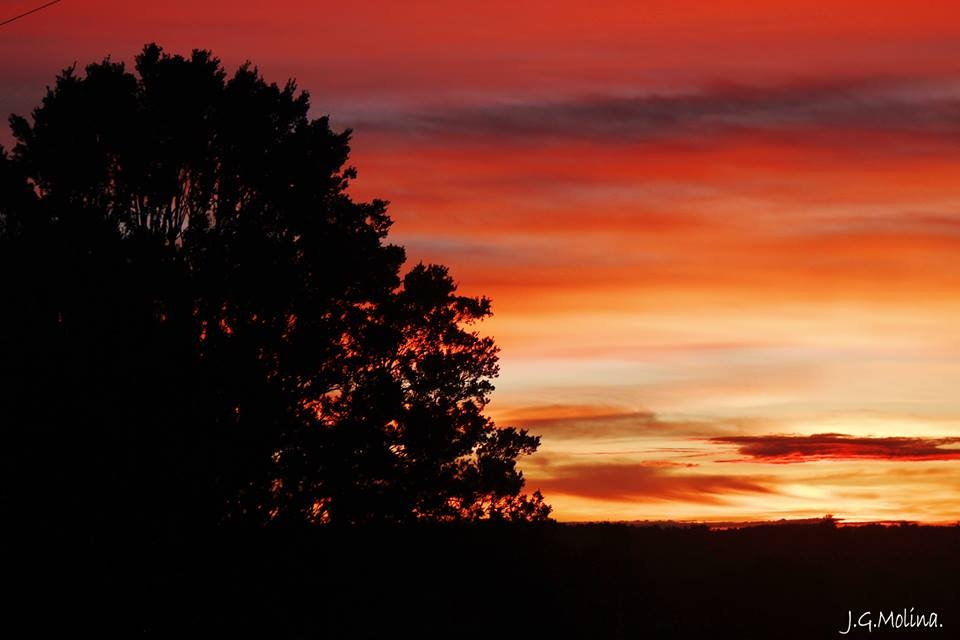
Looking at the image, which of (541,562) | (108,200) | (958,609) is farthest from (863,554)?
(108,200)

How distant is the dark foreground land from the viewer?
24078 mm

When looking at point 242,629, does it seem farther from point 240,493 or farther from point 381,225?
point 381,225

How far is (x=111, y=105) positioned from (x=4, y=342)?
22.2 feet

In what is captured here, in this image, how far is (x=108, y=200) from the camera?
90.1 ft

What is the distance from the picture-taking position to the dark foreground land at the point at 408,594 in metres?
24.1
